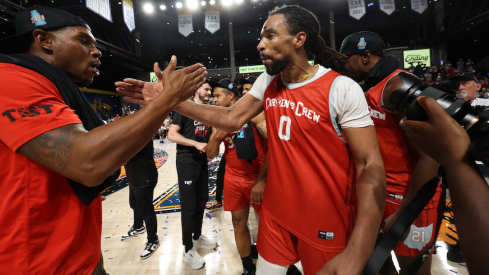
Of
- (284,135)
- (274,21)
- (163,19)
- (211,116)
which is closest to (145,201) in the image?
(211,116)

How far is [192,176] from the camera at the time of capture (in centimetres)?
289

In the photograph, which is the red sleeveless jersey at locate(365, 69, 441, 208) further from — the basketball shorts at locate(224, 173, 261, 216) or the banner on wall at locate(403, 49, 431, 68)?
the banner on wall at locate(403, 49, 431, 68)

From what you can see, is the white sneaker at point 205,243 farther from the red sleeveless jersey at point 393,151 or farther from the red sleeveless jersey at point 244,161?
the red sleeveless jersey at point 393,151

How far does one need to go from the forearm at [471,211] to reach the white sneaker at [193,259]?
8.60ft

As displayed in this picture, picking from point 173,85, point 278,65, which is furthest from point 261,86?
point 173,85

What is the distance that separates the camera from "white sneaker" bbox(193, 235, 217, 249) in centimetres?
306

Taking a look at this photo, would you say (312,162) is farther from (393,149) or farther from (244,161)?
(244,161)

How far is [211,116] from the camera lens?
1.69 meters

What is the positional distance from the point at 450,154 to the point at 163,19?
23.8 meters

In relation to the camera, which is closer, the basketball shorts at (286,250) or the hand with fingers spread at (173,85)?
the hand with fingers spread at (173,85)

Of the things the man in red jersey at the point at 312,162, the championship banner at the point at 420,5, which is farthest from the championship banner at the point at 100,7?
the championship banner at the point at 420,5

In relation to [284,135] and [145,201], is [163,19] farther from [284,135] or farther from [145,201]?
[284,135]

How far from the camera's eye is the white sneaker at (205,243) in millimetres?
3061

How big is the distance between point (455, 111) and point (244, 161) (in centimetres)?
217
